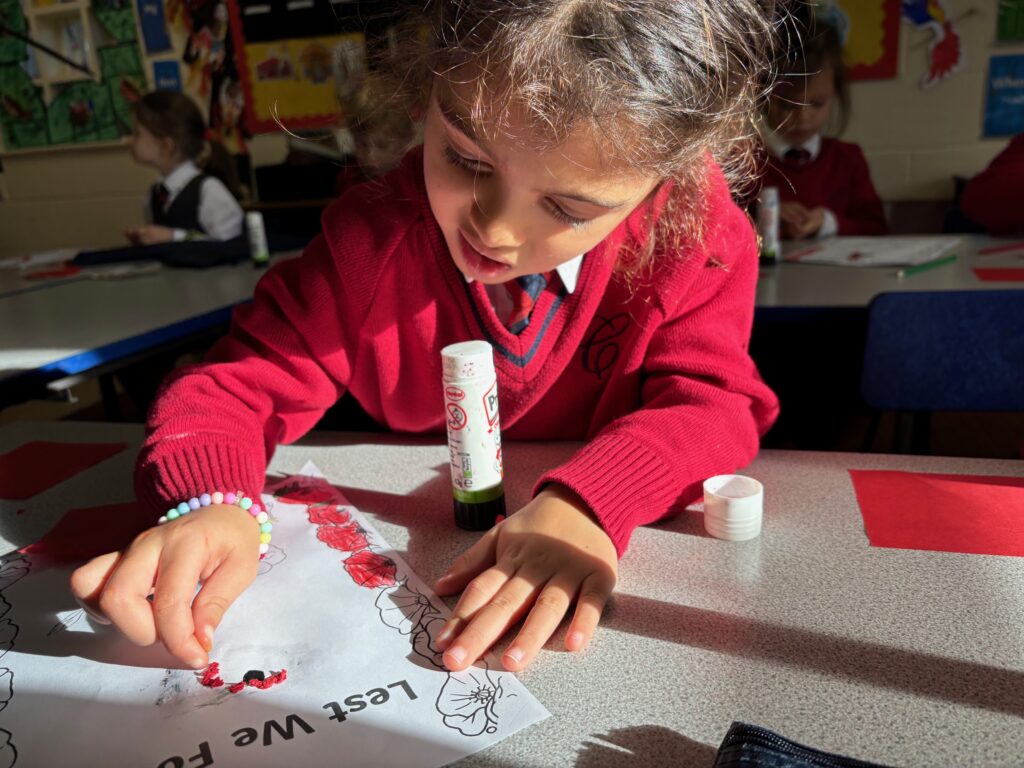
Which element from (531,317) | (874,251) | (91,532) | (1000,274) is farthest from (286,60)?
(91,532)

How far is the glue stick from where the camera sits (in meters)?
0.62

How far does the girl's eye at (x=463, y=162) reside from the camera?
1.97 ft

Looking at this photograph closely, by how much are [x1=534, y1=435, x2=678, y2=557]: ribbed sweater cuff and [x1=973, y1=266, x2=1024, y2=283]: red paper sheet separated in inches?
42.6

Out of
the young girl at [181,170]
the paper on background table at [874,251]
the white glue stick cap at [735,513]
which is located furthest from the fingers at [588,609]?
the young girl at [181,170]

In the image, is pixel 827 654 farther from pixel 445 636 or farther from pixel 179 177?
pixel 179 177

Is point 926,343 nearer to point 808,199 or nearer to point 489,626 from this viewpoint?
point 489,626

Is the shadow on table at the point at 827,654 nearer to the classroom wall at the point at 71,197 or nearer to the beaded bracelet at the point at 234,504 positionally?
the beaded bracelet at the point at 234,504

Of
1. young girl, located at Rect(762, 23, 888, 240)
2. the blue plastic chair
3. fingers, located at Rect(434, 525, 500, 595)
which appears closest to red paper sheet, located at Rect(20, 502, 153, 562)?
fingers, located at Rect(434, 525, 500, 595)

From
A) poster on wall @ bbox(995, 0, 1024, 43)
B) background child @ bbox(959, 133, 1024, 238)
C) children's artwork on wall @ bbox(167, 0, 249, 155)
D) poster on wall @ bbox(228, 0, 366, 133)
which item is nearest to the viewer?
background child @ bbox(959, 133, 1024, 238)

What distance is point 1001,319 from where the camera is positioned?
119 centimetres

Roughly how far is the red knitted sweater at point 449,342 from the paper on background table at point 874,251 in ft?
3.15

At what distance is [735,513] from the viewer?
2.08ft

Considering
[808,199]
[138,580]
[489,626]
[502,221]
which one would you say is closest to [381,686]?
[489,626]

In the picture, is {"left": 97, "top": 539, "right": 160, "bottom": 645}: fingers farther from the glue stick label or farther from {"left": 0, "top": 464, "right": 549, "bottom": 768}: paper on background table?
the glue stick label
